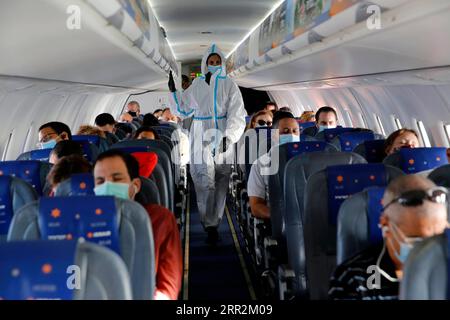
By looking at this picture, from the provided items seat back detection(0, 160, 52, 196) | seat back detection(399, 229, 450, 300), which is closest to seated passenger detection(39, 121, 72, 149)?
seat back detection(0, 160, 52, 196)

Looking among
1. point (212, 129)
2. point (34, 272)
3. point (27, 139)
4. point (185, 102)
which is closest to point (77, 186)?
point (34, 272)

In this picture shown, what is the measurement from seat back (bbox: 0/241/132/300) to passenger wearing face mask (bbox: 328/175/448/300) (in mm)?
1140

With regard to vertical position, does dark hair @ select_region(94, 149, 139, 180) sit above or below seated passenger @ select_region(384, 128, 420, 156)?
below

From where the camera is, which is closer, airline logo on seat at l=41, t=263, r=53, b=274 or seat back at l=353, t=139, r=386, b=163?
airline logo on seat at l=41, t=263, r=53, b=274

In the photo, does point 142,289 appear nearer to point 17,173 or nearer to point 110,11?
point 17,173

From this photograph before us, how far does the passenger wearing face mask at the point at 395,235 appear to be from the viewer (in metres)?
2.67

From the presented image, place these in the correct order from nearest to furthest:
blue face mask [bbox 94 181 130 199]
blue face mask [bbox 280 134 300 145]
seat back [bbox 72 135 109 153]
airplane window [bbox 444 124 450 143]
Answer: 1. blue face mask [bbox 94 181 130 199]
2. blue face mask [bbox 280 134 300 145]
3. seat back [bbox 72 135 109 153]
4. airplane window [bbox 444 124 450 143]

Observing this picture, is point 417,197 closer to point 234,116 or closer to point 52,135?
point 52,135

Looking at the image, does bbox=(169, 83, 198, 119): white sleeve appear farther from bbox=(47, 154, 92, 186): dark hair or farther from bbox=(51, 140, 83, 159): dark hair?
bbox=(47, 154, 92, 186): dark hair

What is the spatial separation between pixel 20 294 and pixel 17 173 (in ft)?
9.84

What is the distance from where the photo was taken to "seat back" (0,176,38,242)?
3.98 metres

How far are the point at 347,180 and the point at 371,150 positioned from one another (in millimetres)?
2119

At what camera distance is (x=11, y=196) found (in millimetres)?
3990

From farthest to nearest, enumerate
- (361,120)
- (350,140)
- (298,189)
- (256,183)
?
(361,120) < (350,140) < (256,183) < (298,189)
